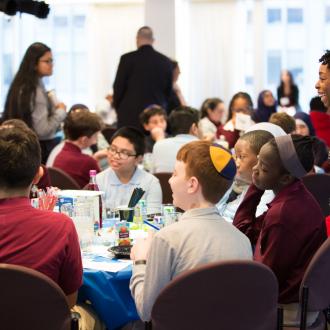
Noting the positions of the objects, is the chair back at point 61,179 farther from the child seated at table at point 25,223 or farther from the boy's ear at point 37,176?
the child seated at table at point 25,223

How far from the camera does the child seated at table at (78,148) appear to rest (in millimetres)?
4785

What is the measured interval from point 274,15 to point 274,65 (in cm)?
77

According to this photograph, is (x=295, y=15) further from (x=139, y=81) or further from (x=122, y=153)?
(x=122, y=153)

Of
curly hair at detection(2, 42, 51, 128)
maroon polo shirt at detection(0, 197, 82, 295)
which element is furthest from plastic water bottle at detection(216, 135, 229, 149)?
maroon polo shirt at detection(0, 197, 82, 295)

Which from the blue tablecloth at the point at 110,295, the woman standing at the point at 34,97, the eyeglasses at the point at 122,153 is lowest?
the blue tablecloth at the point at 110,295

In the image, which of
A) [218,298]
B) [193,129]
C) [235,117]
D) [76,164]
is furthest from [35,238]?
[235,117]

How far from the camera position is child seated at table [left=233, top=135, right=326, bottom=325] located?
266cm

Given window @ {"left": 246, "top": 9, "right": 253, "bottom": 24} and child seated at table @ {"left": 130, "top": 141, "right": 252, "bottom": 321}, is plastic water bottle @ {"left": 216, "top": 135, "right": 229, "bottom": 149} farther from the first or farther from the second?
window @ {"left": 246, "top": 9, "right": 253, "bottom": 24}

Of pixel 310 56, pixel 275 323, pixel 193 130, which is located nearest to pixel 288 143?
pixel 275 323

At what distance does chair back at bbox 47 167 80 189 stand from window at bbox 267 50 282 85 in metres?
6.47

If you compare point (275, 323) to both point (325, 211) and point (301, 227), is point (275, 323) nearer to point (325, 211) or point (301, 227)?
point (301, 227)

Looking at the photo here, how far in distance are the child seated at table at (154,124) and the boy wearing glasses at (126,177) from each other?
6.04 feet

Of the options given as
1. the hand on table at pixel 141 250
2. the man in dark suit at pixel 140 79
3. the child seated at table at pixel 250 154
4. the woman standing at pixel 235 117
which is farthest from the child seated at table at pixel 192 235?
the man in dark suit at pixel 140 79

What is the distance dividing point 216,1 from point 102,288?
8508mm
